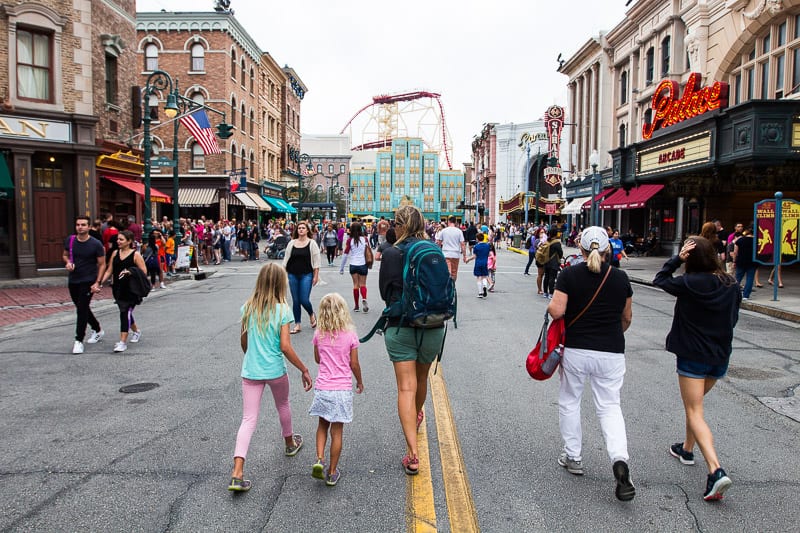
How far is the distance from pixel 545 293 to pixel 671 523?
1178 cm

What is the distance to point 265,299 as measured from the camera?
433 cm

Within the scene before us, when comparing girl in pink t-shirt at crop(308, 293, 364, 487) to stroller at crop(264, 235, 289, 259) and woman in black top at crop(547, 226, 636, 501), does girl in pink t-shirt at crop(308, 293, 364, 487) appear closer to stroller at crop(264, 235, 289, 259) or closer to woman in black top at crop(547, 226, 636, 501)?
woman in black top at crop(547, 226, 636, 501)

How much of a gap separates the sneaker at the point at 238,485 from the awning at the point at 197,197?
36.2 meters

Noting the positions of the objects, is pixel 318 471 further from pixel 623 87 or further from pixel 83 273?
pixel 623 87

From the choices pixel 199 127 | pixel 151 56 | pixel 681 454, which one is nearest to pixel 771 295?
pixel 681 454

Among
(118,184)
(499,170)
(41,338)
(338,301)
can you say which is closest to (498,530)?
(338,301)

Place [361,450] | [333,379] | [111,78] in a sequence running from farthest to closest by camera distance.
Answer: [111,78]
[361,450]
[333,379]

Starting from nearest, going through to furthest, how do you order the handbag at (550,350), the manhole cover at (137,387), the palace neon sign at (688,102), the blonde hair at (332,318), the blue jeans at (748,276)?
the blonde hair at (332,318)
the handbag at (550,350)
the manhole cover at (137,387)
the blue jeans at (748,276)
the palace neon sign at (688,102)

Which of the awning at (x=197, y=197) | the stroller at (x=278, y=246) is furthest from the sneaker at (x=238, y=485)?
the awning at (x=197, y=197)

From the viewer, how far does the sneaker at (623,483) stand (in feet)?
12.5

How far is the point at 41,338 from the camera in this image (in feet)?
31.2

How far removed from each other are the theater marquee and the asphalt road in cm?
1157

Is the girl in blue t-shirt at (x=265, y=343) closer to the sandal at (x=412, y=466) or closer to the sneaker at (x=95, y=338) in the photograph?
the sandal at (x=412, y=466)

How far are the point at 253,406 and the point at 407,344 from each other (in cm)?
112
